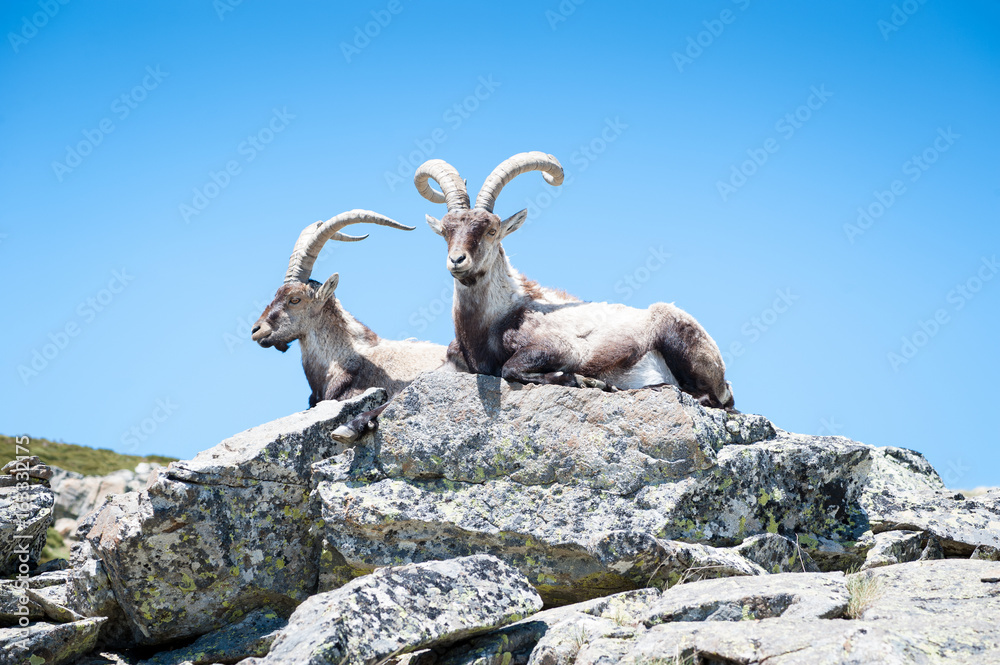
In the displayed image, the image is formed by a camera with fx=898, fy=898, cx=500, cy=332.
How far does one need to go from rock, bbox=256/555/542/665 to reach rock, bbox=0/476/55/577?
5.96 metres

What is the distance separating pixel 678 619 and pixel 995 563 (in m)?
2.92

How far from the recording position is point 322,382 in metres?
12.8

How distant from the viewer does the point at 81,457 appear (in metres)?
34.2

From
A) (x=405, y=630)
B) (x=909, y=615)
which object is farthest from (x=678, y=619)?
(x=405, y=630)

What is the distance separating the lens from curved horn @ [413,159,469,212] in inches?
412

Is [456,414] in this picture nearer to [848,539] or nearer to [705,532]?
[705,532]

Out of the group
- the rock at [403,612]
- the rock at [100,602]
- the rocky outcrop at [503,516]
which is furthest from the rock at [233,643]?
the rock at [403,612]

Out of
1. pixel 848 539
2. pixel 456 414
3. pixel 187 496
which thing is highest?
pixel 456 414

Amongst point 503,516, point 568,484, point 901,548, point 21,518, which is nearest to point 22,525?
point 21,518

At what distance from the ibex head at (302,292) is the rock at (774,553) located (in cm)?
715

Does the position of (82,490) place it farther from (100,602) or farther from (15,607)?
(100,602)

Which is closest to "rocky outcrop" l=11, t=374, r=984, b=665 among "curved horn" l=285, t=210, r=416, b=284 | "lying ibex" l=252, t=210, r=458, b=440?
"lying ibex" l=252, t=210, r=458, b=440

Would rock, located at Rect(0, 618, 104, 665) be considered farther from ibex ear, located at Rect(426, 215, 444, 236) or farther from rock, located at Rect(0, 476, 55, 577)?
ibex ear, located at Rect(426, 215, 444, 236)

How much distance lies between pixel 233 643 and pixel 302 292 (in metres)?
5.79
